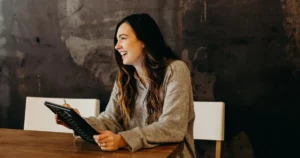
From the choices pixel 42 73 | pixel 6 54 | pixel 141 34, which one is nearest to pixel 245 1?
pixel 141 34

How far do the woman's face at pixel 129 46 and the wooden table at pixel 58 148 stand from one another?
17.4 inches

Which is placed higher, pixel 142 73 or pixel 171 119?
pixel 142 73

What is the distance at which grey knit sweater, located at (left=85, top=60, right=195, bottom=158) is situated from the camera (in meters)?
1.23

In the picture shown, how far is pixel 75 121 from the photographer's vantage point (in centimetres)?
119

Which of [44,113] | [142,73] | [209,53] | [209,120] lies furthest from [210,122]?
[44,113]

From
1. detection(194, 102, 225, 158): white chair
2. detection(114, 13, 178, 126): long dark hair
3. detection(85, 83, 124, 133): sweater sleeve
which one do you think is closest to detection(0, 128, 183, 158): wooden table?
detection(85, 83, 124, 133): sweater sleeve

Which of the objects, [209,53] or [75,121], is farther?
[209,53]

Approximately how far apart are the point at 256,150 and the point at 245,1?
1.01m

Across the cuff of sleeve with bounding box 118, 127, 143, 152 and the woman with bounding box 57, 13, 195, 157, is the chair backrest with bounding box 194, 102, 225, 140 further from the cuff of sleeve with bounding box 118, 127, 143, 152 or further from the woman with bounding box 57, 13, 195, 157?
the cuff of sleeve with bounding box 118, 127, 143, 152

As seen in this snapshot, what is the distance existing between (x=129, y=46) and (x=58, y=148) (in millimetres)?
566

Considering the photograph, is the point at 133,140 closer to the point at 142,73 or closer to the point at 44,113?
the point at 142,73

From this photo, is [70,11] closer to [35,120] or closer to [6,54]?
[6,54]

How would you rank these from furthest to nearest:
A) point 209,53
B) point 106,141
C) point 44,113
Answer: point 44,113
point 209,53
point 106,141

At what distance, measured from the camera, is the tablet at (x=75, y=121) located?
45.3 inches
